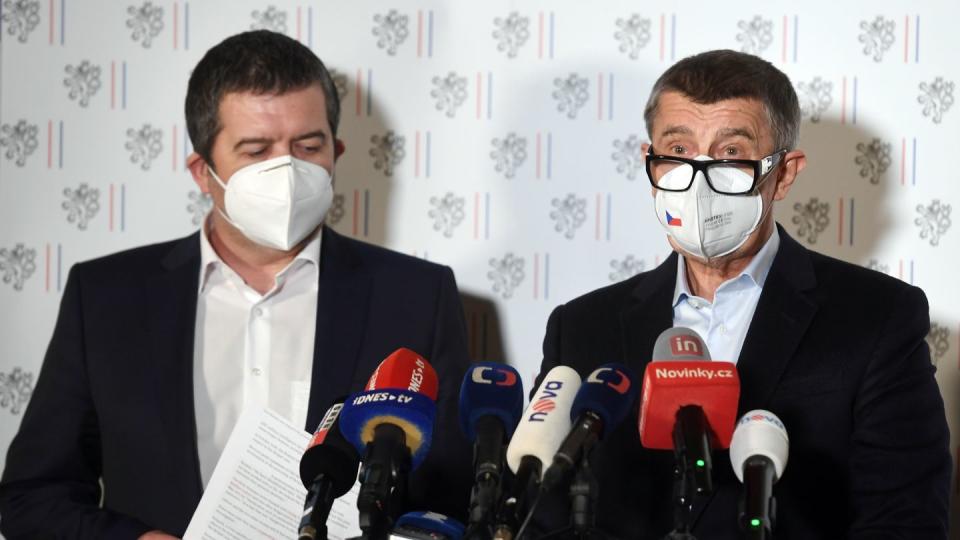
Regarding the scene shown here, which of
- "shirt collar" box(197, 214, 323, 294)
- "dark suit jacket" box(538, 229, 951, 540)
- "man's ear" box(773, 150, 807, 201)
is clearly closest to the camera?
"dark suit jacket" box(538, 229, 951, 540)

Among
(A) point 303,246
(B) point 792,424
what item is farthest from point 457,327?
(B) point 792,424

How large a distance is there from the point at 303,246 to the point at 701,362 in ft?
4.26

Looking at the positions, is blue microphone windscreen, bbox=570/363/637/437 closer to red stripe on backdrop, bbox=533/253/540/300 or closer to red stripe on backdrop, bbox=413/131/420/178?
red stripe on backdrop, bbox=533/253/540/300

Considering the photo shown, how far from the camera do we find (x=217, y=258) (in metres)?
2.62

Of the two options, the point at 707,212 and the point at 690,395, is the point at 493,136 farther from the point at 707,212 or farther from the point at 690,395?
the point at 690,395

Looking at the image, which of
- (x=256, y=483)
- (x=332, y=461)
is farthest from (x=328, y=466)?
(x=256, y=483)

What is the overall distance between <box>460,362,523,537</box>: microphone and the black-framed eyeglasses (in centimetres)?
64

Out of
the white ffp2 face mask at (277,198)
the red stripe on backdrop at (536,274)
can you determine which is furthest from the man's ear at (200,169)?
the red stripe on backdrop at (536,274)

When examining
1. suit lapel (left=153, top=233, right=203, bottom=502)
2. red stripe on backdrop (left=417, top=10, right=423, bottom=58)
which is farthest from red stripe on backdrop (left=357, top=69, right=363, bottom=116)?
suit lapel (left=153, top=233, right=203, bottom=502)

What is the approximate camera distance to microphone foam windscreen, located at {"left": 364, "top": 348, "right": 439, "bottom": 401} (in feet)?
5.27

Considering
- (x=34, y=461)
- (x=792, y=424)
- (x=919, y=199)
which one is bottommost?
(x=34, y=461)

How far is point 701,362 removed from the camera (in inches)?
61.2

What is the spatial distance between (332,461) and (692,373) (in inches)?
19.1

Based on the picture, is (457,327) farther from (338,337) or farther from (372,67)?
(372,67)
